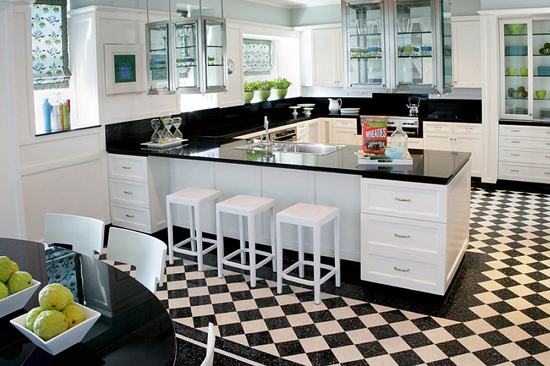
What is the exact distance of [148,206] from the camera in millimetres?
5562

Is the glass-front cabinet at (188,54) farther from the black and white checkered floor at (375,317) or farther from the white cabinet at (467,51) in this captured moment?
the white cabinet at (467,51)

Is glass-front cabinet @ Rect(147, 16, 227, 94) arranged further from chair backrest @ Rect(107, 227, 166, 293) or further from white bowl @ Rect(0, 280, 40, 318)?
white bowl @ Rect(0, 280, 40, 318)

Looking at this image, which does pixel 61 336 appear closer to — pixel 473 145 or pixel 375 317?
pixel 375 317

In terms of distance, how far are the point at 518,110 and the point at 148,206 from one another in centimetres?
488

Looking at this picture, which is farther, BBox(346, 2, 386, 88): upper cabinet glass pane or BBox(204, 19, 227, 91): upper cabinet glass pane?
BBox(204, 19, 227, 91): upper cabinet glass pane

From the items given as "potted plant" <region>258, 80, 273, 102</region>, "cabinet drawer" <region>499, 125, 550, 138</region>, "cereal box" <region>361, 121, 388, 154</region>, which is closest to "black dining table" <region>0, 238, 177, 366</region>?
"cereal box" <region>361, 121, 388, 154</region>

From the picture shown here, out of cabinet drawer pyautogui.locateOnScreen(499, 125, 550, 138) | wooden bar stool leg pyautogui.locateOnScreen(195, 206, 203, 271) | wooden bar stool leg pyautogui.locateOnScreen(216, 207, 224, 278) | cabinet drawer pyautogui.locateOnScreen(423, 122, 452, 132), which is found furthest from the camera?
cabinet drawer pyautogui.locateOnScreen(423, 122, 452, 132)

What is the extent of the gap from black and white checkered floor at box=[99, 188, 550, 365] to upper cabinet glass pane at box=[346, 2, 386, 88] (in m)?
1.59

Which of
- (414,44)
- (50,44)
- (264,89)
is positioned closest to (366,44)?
(414,44)

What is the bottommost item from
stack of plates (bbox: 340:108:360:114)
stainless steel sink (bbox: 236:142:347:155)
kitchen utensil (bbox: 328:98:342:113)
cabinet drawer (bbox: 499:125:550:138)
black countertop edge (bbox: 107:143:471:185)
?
black countertop edge (bbox: 107:143:471:185)

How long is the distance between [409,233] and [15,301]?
2.73 m

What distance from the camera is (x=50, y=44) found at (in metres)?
5.50

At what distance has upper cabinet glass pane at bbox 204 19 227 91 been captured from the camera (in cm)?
579

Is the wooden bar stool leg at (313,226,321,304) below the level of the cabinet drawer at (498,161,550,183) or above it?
below
